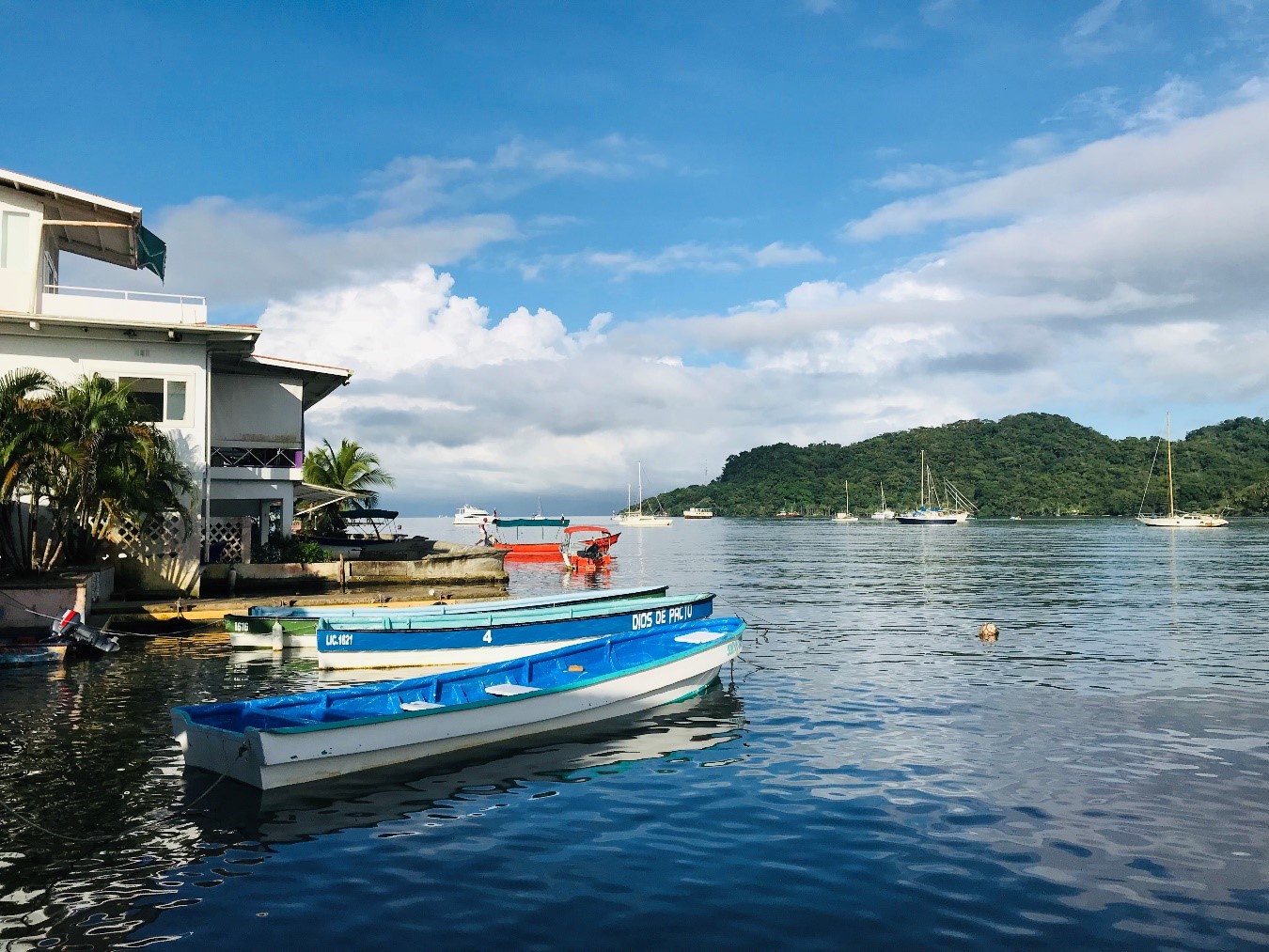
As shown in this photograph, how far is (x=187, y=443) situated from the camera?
2736 cm

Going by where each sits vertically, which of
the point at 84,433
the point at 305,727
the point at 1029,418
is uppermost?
the point at 1029,418

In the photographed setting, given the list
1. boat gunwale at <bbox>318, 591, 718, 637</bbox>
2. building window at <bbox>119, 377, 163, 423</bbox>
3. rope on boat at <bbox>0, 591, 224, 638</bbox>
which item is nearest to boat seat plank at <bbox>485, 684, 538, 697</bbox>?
boat gunwale at <bbox>318, 591, 718, 637</bbox>

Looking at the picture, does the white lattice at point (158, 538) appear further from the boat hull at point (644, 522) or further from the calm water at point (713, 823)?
the boat hull at point (644, 522)

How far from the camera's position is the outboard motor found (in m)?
20.6

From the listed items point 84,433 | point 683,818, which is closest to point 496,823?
point 683,818

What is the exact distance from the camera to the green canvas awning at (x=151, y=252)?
32.3 m

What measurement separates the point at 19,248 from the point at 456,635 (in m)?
18.9

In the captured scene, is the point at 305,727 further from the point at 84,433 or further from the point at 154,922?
the point at 84,433

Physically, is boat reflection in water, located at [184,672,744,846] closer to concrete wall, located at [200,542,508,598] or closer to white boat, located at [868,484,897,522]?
concrete wall, located at [200,542,508,598]

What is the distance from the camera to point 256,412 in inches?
1305

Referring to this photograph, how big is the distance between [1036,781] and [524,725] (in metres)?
7.48

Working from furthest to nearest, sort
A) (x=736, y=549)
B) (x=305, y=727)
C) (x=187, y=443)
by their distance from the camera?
(x=736, y=549) < (x=187, y=443) < (x=305, y=727)

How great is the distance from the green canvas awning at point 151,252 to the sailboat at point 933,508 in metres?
126

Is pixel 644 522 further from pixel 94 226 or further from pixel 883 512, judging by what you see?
pixel 94 226
